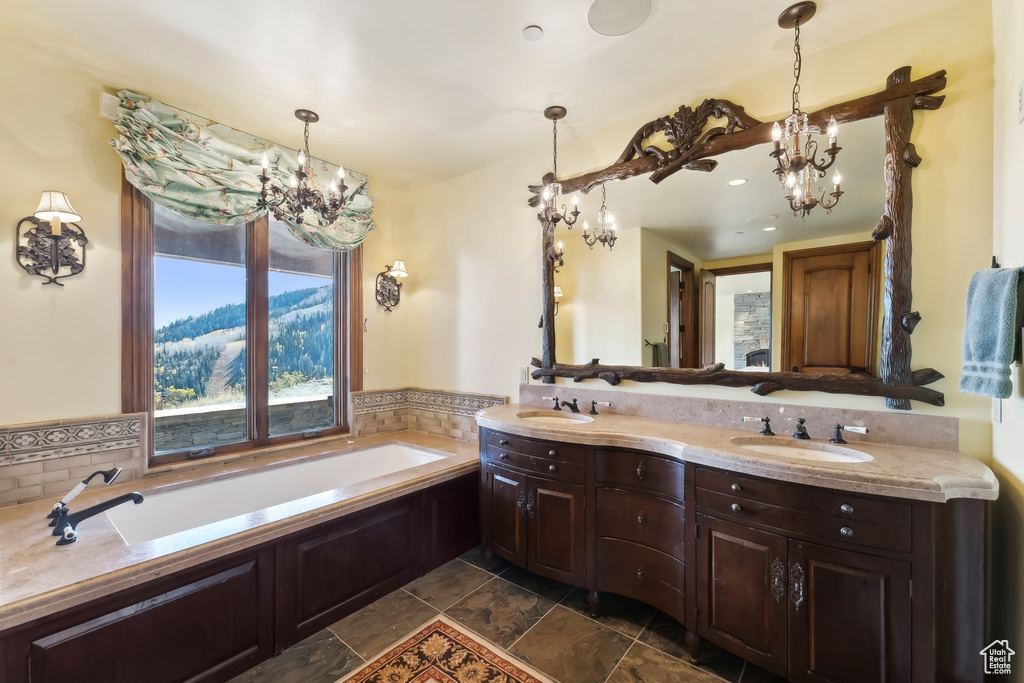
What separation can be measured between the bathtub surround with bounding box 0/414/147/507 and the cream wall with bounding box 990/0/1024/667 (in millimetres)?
3811

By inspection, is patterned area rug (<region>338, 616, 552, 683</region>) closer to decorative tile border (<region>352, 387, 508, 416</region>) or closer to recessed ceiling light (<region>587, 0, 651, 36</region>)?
decorative tile border (<region>352, 387, 508, 416</region>)

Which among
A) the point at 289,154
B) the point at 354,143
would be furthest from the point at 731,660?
the point at 289,154

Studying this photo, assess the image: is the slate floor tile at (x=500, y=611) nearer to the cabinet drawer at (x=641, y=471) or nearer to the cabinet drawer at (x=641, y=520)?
the cabinet drawer at (x=641, y=520)

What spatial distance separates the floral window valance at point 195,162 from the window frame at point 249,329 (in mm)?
185

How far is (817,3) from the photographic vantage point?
1.63 metres

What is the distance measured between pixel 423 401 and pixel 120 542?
2.12 m

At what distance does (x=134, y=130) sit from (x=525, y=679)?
129 inches

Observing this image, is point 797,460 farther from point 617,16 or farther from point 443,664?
point 617,16

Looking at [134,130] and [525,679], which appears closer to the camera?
[525,679]

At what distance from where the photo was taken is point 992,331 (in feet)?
4.15

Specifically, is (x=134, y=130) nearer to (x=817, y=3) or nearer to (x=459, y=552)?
(x=459, y=552)

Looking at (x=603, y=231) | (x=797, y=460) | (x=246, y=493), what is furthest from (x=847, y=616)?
(x=246, y=493)

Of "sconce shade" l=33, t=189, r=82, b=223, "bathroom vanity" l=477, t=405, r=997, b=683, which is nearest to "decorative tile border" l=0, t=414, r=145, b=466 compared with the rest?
"sconce shade" l=33, t=189, r=82, b=223

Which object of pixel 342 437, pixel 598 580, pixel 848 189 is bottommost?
pixel 598 580
